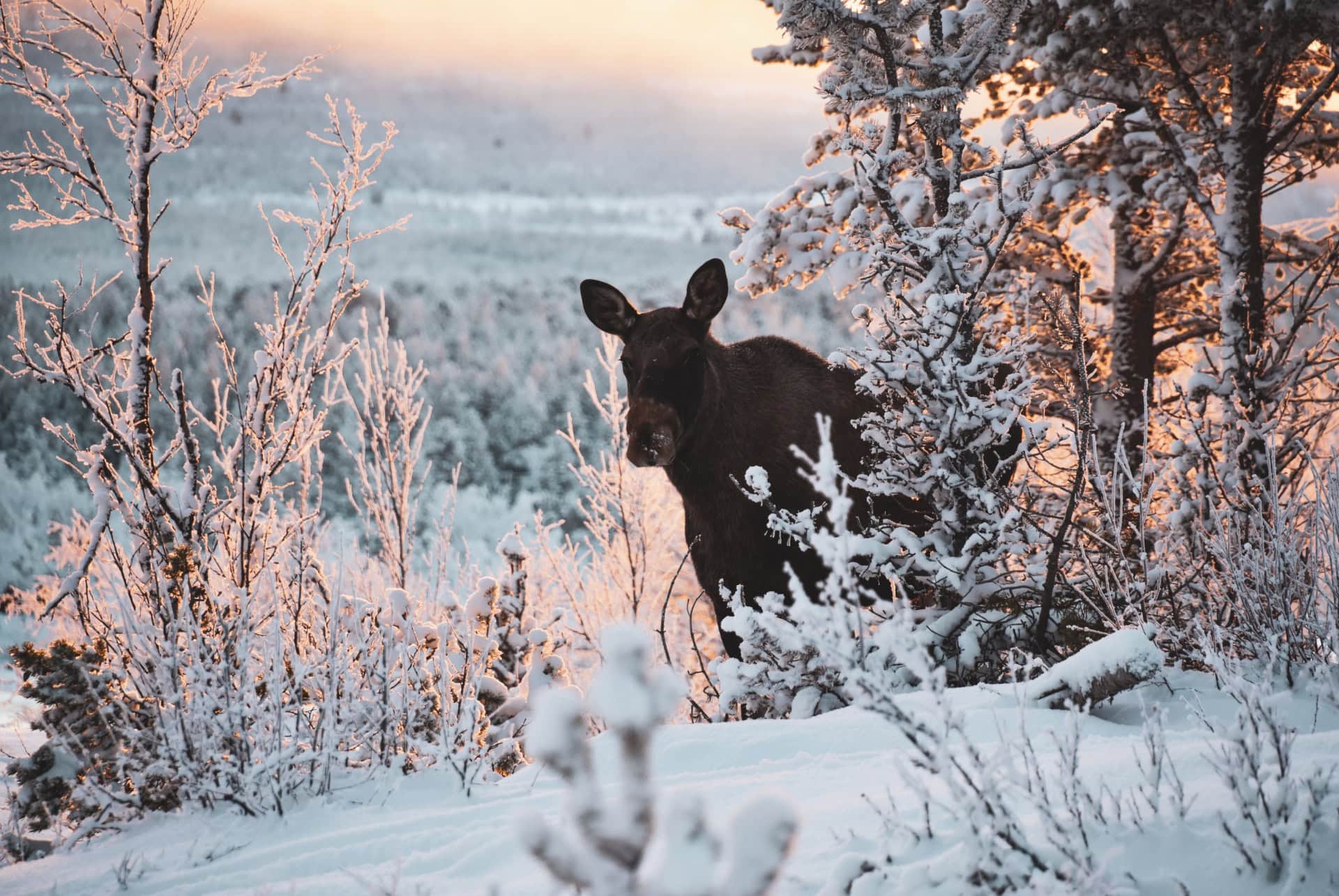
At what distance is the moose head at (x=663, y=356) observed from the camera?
4.77 m

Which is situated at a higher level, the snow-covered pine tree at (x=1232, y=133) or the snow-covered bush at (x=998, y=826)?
the snow-covered pine tree at (x=1232, y=133)

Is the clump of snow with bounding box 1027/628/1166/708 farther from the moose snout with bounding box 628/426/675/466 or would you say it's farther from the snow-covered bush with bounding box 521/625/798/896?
the snow-covered bush with bounding box 521/625/798/896

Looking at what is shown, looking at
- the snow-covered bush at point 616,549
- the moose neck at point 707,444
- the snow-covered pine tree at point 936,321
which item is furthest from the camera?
the snow-covered bush at point 616,549

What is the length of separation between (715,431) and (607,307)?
110 centimetres

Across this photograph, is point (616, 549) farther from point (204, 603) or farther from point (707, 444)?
point (204, 603)

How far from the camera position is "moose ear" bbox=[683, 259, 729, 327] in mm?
5355

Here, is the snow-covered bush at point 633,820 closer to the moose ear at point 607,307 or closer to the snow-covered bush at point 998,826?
the snow-covered bush at point 998,826

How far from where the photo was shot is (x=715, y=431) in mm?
5305

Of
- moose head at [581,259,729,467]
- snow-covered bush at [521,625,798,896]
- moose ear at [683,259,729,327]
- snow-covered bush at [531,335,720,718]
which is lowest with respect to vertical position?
snow-covered bush at [531,335,720,718]

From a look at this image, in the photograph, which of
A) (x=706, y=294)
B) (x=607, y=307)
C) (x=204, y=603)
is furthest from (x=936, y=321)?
(x=204, y=603)

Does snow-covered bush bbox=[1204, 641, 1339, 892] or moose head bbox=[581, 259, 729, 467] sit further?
moose head bbox=[581, 259, 729, 467]

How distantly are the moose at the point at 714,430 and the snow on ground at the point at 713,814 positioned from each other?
1.65 metres

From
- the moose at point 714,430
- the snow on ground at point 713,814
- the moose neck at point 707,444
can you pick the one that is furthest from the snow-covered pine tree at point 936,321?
the moose neck at point 707,444

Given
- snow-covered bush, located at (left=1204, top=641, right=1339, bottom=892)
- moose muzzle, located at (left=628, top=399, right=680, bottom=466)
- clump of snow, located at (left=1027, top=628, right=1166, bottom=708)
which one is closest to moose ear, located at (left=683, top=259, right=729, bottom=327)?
moose muzzle, located at (left=628, top=399, right=680, bottom=466)
